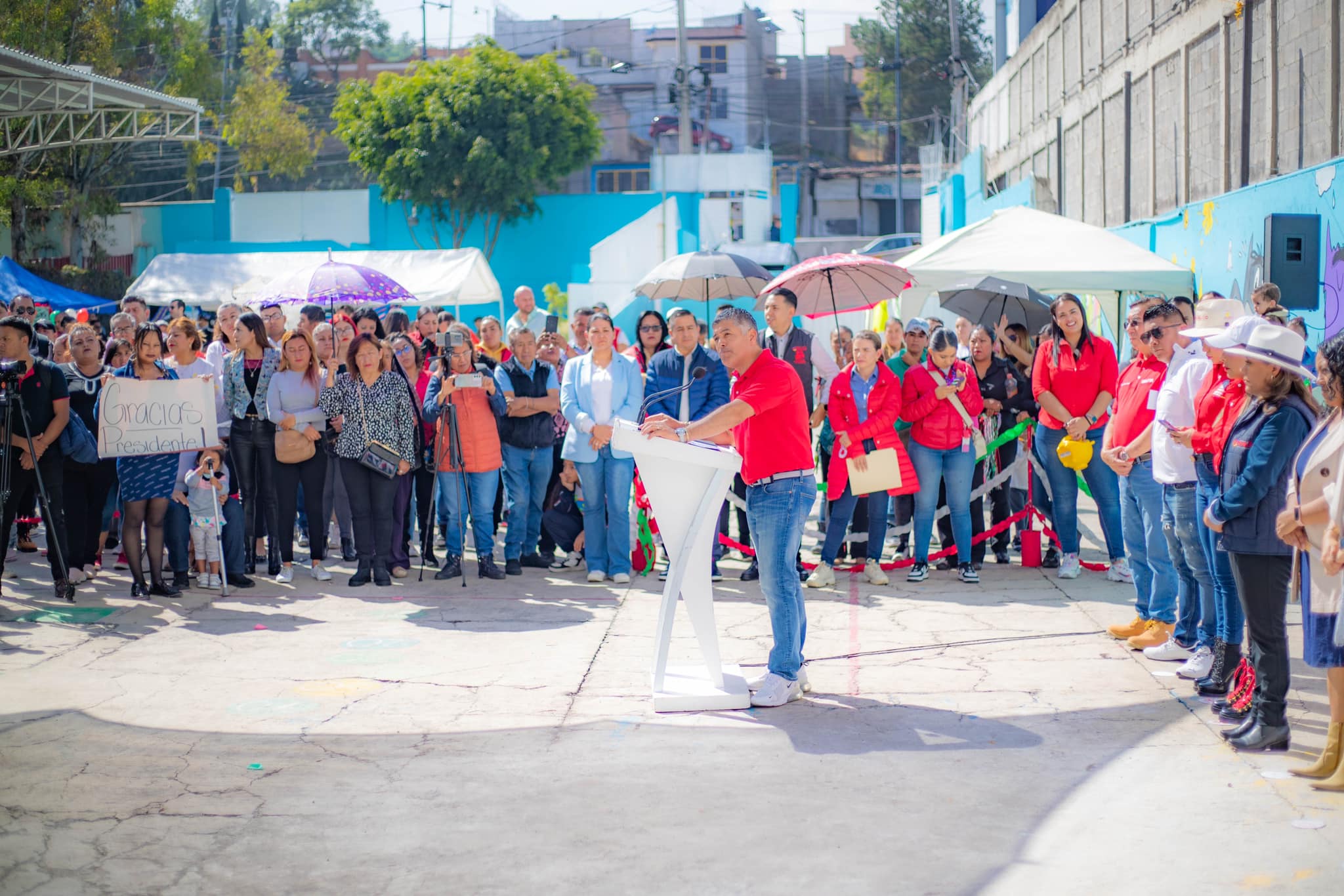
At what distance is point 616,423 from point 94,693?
3051mm

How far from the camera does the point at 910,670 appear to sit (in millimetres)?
6855

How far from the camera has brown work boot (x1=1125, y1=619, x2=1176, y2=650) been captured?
7082 mm

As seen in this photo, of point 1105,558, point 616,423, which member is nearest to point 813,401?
point 1105,558

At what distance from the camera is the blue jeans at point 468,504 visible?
31.2ft

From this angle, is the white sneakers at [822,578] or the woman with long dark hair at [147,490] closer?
the woman with long dark hair at [147,490]

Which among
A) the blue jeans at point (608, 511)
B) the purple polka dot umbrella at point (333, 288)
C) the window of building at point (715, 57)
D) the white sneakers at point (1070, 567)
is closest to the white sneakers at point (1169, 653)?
the white sneakers at point (1070, 567)

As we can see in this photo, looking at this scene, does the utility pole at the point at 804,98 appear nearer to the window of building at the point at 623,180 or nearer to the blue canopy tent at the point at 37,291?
the window of building at the point at 623,180

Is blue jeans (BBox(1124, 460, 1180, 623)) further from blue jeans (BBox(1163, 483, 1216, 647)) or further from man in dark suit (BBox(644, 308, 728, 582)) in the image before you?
man in dark suit (BBox(644, 308, 728, 582))

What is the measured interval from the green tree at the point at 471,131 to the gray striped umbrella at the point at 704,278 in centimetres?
2935

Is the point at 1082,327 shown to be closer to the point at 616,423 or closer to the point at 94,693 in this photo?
the point at 616,423

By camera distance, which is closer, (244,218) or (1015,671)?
(1015,671)

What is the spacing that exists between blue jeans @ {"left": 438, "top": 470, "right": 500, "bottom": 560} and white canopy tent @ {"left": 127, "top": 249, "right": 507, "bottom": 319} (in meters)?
12.0

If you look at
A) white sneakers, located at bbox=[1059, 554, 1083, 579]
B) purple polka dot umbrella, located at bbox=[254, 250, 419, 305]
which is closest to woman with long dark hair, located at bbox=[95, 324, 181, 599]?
purple polka dot umbrella, located at bbox=[254, 250, 419, 305]

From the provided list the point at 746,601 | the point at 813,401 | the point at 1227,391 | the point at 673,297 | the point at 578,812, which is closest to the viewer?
the point at 578,812
